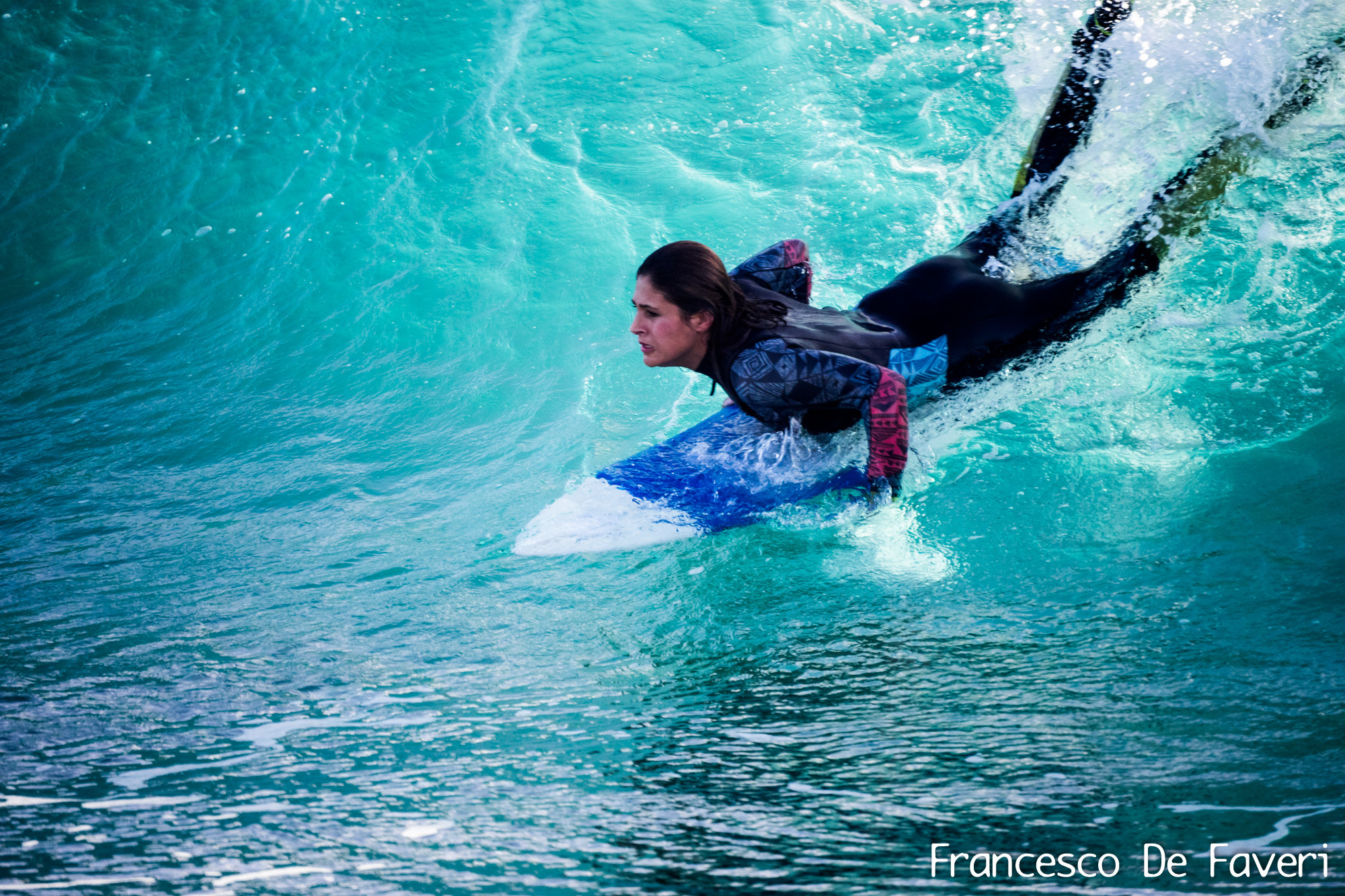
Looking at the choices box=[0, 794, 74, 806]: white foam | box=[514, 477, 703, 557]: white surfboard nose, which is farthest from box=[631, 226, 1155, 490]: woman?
box=[0, 794, 74, 806]: white foam

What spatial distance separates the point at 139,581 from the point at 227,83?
4245 millimetres

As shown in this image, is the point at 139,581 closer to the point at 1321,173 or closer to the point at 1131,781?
the point at 1131,781

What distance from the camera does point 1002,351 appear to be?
3.00 meters

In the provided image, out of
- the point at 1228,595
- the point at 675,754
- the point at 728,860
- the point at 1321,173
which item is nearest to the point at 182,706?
the point at 675,754

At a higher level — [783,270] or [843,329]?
[783,270]

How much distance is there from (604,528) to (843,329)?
37.9 inches

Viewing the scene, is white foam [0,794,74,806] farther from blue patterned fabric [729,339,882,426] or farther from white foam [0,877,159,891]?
blue patterned fabric [729,339,882,426]

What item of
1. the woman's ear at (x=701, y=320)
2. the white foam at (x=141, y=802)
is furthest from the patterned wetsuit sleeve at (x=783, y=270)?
the white foam at (x=141, y=802)

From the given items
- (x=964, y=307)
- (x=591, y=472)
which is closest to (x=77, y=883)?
(x=591, y=472)

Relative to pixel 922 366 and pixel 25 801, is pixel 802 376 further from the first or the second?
pixel 25 801

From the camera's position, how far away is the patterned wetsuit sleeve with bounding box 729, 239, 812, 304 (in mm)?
3031

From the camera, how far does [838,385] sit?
8.18ft

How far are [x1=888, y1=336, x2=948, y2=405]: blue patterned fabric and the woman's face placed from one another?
0.63 metres

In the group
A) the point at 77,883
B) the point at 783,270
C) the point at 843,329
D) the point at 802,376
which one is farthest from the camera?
the point at 783,270
